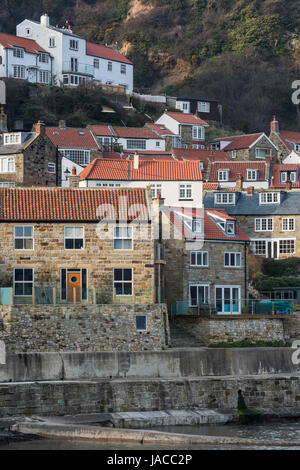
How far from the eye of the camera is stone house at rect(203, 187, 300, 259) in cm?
6384

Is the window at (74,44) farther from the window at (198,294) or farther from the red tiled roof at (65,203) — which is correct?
the red tiled roof at (65,203)

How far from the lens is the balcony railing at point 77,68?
10106 cm

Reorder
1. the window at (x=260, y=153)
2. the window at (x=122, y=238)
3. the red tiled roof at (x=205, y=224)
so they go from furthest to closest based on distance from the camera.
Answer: the window at (x=260, y=153) < the red tiled roof at (x=205, y=224) < the window at (x=122, y=238)

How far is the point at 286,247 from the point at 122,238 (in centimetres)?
2044

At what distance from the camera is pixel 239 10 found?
127 metres

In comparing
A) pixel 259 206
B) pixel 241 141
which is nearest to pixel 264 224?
pixel 259 206

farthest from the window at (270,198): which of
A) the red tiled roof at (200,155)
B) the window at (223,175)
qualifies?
the red tiled roof at (200,155)

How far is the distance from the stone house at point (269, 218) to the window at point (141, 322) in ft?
69.1

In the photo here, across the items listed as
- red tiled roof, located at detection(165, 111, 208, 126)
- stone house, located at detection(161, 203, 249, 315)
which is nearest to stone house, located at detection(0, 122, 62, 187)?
stone house, located at detection(161, 203, 249, 315)

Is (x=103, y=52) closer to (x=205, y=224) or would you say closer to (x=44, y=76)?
(x=44, y=76)

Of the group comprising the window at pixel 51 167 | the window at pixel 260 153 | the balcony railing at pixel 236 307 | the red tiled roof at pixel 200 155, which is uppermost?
the window at pixel 260 153

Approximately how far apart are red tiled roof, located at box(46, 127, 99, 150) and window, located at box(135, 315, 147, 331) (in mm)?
34428

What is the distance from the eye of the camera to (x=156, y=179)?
6631 centimetres

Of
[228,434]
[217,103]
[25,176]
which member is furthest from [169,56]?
[228,434]
